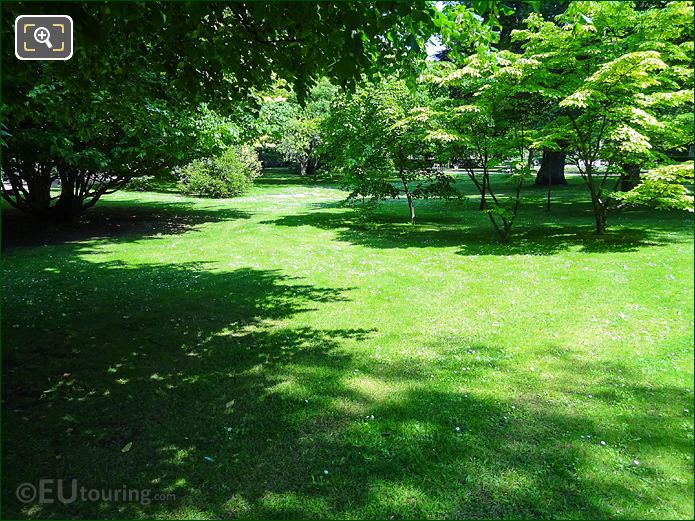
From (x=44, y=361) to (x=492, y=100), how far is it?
13.2m

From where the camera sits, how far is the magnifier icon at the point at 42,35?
3.20 meters

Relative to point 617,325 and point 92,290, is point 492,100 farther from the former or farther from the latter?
point 92,290

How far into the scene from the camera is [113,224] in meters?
20.3

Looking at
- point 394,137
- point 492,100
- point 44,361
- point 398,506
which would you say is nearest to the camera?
point 398,506

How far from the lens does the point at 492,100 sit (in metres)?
14.2

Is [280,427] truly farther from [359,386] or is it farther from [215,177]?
[215,177]

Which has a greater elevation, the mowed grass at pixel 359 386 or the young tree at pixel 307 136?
the young tree at pixel 307 136

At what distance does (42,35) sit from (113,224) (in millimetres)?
18923

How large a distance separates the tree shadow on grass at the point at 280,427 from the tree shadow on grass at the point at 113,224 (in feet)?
33.8

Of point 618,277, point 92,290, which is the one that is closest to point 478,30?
point 618,277

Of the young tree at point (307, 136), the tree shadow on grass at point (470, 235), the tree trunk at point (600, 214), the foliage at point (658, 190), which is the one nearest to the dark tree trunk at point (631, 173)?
the tree trunk at point (600, 214)

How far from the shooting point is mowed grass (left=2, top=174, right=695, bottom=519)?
3664 millimetres

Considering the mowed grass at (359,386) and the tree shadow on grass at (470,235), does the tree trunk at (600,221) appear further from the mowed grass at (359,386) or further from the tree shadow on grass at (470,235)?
the mowed grass at (359,386)

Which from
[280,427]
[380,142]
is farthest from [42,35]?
[380,142]
